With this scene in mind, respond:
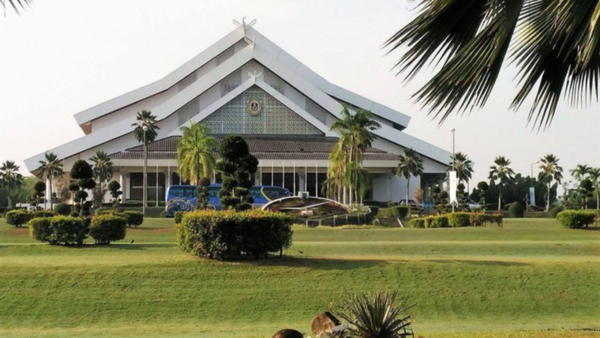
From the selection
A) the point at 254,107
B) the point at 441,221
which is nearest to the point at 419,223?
the point at 441,221

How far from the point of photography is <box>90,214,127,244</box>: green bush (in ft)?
71.4

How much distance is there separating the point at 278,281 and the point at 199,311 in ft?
6.42

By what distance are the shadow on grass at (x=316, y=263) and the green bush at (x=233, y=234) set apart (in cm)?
A: 28

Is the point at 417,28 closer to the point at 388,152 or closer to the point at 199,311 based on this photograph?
the point at 199,311

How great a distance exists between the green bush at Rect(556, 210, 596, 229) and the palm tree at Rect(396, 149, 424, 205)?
35155 mm

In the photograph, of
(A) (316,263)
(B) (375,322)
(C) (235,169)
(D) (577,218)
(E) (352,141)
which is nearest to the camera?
(B) (375,322)

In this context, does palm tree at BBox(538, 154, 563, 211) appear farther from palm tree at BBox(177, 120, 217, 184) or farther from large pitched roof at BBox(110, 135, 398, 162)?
palm tree at BBox(177, 120, 217, 184)

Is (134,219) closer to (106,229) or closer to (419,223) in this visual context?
(419,223)

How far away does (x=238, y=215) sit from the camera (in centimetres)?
1662

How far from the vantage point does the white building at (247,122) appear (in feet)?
219

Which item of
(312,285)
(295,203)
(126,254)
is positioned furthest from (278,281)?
(295,203)

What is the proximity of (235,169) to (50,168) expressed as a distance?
1620 inches

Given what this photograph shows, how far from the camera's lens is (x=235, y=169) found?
25500mm

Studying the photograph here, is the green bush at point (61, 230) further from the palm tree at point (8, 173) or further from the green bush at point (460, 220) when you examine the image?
the palm tree at point (8, 173)
